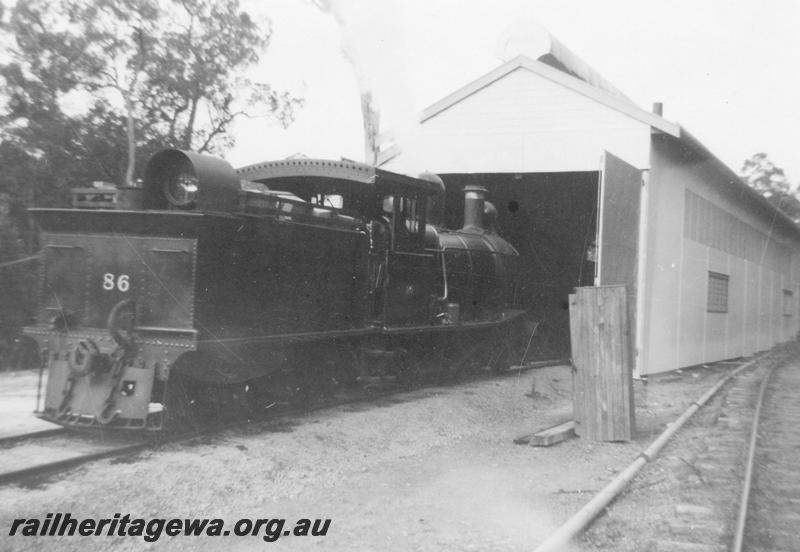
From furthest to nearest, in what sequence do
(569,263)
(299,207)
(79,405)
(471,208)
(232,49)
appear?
(232,49)
(569,263)
(471,208)
(299,207)
(79,405)

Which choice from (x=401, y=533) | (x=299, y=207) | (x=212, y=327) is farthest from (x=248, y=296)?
(x=401, y=533)

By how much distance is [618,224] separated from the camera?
10758mm

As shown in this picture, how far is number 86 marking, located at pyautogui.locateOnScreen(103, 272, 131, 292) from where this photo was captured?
659 centimetres

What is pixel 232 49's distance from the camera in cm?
1797

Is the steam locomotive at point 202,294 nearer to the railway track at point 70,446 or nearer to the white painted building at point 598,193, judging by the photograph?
the railway track at point 70,446

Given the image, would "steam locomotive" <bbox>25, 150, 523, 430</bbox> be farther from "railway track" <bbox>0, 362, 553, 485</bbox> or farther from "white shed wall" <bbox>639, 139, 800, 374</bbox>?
"white shed wall" <bbox>639, 139, 800, 374</bbox>

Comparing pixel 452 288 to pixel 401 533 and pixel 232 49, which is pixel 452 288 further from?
pixel 232 49

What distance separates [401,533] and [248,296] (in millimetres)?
3056

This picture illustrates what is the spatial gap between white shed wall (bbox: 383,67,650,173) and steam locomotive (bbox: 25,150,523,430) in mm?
4720

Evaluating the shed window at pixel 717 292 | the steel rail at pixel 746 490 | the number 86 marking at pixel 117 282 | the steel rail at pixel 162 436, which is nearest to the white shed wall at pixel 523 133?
the steel rail at pixel 746 490

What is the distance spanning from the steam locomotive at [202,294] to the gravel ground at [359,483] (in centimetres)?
59

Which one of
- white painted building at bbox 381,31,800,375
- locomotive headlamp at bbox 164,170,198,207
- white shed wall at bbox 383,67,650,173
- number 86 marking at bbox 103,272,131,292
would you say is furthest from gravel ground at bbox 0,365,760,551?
white shed wall at bbox 383,67,650,173

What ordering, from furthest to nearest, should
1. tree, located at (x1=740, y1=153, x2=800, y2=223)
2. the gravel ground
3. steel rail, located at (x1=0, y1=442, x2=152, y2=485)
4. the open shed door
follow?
tree, located at (x1=740, y1=153, x2=800, y2=223)
the open shed door
steel rail, located at (x1=0, y1=442, x2=152, y2=485)
the gravel ground

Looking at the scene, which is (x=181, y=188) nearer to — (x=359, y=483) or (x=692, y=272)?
(x=359, y=483)
